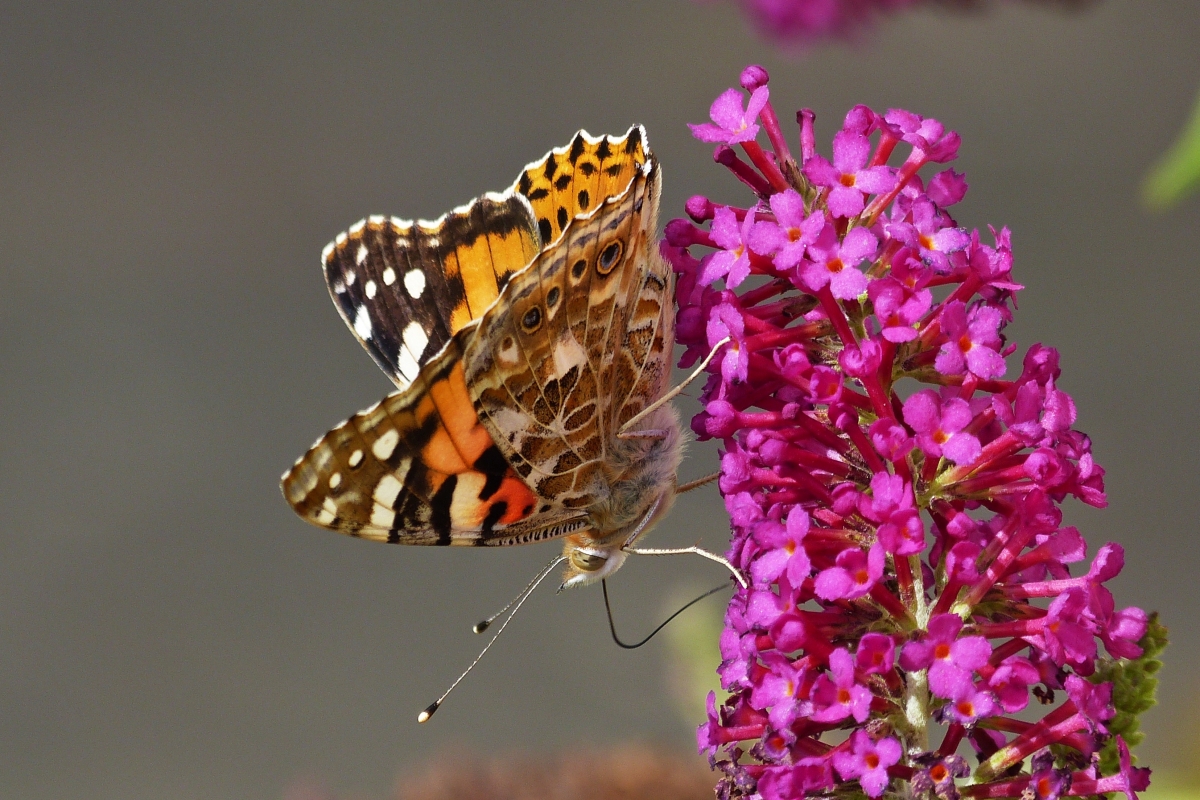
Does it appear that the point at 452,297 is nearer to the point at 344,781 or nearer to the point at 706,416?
the point at 706,416

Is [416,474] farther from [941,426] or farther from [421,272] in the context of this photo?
[941,426]

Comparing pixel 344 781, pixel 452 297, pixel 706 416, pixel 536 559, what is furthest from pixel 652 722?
pixel 706 416

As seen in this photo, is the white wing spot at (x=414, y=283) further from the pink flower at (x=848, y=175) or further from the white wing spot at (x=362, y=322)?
the pink flower at (x=848, y=175)

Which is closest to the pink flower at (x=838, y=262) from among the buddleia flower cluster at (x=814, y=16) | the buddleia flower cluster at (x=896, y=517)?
the buddleia flower cluster at (x=896, y=517)

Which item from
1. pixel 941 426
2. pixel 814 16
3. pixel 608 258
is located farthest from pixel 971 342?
pixel 814 16

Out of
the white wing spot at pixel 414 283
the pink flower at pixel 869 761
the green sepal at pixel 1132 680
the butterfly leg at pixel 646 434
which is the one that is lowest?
the green sepal at pixel 1132 680

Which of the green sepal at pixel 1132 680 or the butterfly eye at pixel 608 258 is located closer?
the green sepal at pixel 1132 680
